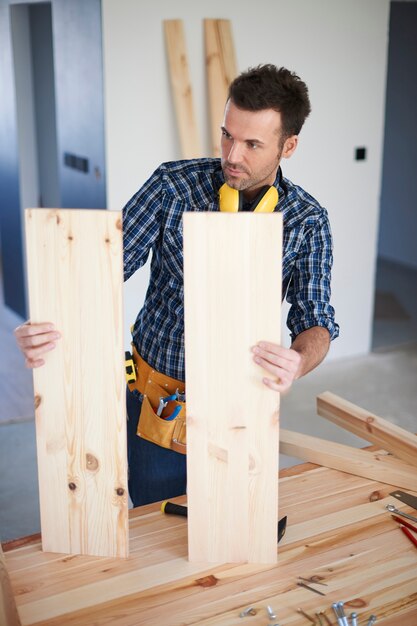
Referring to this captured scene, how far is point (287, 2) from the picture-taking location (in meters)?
4.32

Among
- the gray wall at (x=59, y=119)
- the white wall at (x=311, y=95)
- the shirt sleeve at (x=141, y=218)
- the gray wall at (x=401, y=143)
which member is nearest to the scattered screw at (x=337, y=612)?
the shirt sleeve at (x=141, y=218)

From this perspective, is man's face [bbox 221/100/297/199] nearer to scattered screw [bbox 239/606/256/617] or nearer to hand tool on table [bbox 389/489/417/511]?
hand tool on table [bbox 389/489/417/511]

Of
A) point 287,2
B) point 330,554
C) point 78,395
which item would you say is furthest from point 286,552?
point 287,2

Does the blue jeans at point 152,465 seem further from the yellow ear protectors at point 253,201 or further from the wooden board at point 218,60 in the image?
the wooden board at point 218,60

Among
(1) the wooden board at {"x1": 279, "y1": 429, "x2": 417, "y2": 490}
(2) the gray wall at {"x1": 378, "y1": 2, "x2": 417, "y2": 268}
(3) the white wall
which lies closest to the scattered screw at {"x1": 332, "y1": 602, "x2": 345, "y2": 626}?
(1) the wooden board at {"x1": 279, "y1": 429, "x2": 417, "y2": 490}

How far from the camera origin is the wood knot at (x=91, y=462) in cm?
152

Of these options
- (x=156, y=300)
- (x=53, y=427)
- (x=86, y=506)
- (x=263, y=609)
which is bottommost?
(x=263, y=609)

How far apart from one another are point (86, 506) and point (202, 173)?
907 mm

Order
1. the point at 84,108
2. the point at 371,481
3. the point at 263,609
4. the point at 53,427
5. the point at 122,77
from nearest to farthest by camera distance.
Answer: the point at 263,609 → the point at 53,427 → the point at 371,481 → the point at 122,77 → the point at 84,108

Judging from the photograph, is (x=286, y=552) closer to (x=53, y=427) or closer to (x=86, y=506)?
(x=86, y=506)

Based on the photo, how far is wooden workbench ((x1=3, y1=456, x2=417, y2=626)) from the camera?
4.50 ft

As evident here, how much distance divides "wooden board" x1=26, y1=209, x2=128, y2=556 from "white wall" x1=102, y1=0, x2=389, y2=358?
275 centimetres

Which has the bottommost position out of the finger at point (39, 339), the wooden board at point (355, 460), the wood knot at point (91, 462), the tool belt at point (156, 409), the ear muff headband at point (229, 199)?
the wooden board at point (355, 460)

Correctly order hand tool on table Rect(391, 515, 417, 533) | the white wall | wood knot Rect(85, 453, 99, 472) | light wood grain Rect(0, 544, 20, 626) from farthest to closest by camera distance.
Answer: the white wall, hand tool on table Rect(391, 515, 417, 533), wood knot Rect(85, 453, 99, 472), light wood grain Rect(0, 544, 20, 626)
